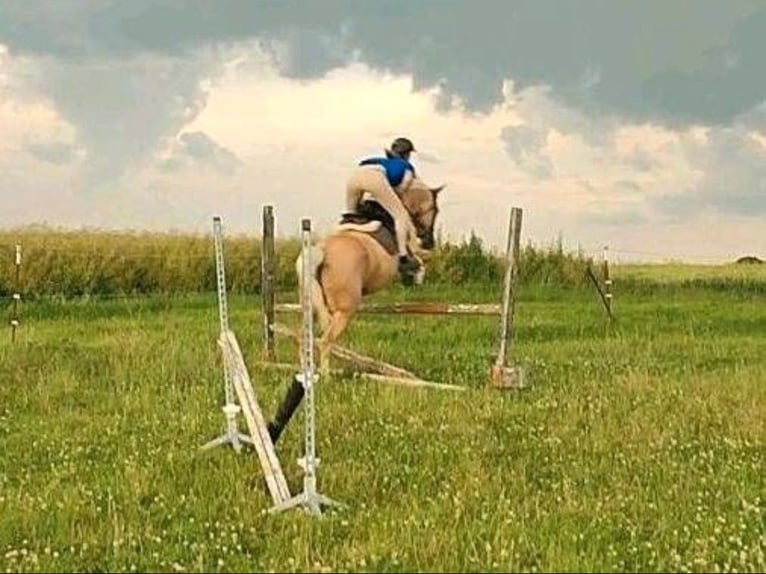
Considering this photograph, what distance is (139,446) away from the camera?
1223cm

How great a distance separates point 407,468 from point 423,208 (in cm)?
802

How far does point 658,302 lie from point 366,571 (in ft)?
97.7

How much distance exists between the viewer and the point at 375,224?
18.0m

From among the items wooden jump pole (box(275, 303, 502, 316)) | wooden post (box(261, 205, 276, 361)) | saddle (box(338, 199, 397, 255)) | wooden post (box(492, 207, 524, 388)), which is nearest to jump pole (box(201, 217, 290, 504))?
wooden post (box(492, 207, 524, 388))

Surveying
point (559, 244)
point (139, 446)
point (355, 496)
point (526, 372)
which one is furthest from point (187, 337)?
point (559, 244)

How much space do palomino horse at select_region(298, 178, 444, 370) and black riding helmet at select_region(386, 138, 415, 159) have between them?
0.41 metres

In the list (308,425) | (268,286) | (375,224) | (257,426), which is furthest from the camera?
(268,286)

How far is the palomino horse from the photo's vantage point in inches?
691

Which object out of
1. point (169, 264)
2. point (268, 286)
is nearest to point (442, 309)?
point (268, 286)

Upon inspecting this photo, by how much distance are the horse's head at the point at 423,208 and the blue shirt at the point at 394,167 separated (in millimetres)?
193

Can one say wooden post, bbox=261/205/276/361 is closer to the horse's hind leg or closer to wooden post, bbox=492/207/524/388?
the horse's hind leg

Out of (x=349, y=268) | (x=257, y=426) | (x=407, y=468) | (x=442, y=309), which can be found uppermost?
(x=349, y=268)

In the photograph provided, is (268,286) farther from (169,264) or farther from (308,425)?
(169,264)

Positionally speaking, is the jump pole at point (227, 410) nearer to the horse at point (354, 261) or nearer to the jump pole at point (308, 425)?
the jump pole at point (308, 425)
